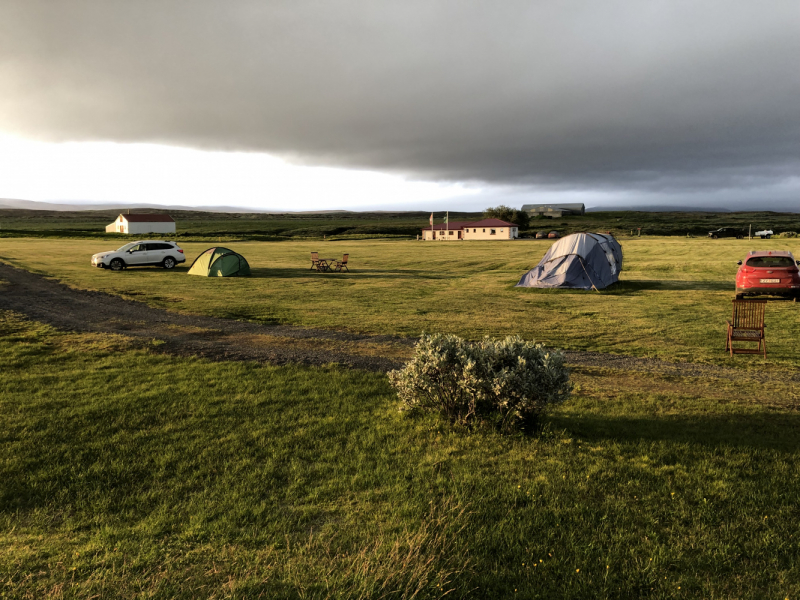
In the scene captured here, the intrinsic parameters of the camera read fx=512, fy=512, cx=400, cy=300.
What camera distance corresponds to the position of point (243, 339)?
1307 cm

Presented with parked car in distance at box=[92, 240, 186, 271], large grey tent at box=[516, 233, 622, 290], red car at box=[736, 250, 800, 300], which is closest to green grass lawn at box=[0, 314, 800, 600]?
red car at box=[736, 250, 800, 300]

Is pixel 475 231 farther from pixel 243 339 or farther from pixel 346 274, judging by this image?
pixel 243 339

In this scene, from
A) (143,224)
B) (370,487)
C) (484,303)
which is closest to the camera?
(370,487)

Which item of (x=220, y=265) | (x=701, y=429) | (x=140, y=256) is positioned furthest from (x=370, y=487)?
(x=140, y=256)

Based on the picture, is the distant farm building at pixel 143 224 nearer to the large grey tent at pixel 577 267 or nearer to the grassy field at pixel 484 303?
the grassy field at pixel 484 303

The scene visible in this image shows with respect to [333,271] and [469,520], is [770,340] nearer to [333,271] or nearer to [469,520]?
[469,520]

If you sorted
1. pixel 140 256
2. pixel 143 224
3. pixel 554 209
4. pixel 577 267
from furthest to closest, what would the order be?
pixel 554 209, pixel 143 224, pixel 140 256, pixel 577 267

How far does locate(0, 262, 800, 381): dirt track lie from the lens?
1081 centimetres

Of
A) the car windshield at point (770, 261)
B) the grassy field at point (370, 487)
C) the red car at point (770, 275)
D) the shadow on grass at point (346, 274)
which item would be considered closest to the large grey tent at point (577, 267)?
the red car at point (770, 275)

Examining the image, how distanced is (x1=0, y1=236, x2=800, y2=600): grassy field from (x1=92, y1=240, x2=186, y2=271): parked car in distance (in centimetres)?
2314

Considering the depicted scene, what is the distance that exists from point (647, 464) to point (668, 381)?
4.37 m

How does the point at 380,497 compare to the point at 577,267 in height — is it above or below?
below

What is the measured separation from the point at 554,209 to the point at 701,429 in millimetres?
183095

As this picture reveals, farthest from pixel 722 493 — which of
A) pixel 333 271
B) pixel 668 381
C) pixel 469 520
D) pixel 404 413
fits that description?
pixel 333 271
